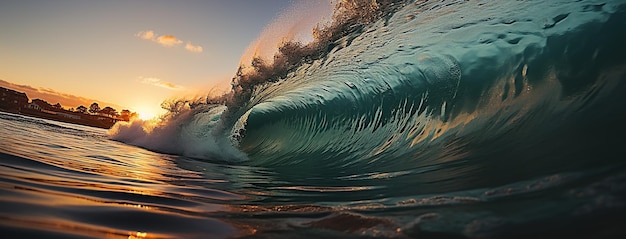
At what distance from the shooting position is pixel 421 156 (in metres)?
4.00

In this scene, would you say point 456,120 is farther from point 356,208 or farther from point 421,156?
point 356,208

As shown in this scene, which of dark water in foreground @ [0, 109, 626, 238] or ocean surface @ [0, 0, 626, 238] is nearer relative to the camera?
dark water in foreground @ [0, 109, 626, 238]

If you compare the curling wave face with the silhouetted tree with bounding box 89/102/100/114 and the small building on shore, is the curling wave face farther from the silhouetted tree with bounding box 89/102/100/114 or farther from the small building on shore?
the silhouetted tree with bounding box 89/102/100/114

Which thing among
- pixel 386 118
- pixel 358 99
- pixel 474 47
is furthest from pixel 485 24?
pixel 358 99

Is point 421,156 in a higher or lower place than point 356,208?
lower

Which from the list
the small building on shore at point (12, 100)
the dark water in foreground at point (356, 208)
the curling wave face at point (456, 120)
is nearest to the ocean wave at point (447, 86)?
the curling wave face at point (456, 120)

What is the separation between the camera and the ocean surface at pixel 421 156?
1.35 metres

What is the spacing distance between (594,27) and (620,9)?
265mm

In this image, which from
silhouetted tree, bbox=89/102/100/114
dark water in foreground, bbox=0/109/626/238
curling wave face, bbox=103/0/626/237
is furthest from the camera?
silhouetted tree, bbox=89/102/100/114

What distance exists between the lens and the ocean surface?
135 cm

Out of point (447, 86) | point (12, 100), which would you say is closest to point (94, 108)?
point (12, 100)

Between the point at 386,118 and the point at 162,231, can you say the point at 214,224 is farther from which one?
the point at 386,118

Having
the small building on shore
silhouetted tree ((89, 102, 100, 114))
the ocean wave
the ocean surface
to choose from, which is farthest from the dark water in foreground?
silhouetted tree ((89, 102, 100, 114))

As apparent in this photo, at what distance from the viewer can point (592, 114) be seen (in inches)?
107
